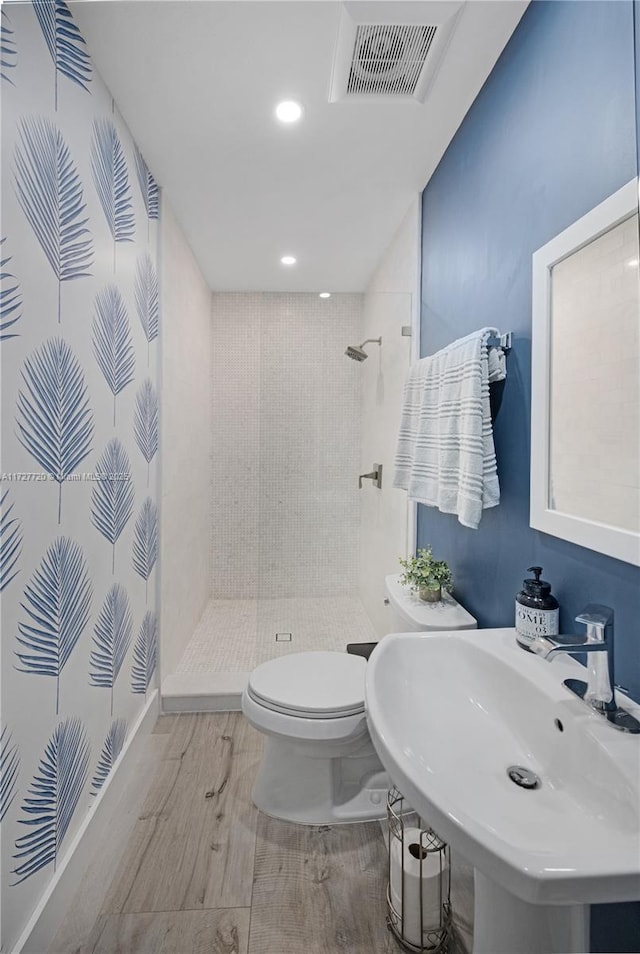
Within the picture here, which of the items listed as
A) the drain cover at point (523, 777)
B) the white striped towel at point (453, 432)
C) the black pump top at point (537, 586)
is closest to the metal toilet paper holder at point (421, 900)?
the drain cover at point (523, 777)

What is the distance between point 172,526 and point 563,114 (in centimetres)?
211

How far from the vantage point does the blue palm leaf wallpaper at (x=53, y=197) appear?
3.51 feet

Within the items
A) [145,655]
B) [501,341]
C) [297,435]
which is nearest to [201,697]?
[145,655]

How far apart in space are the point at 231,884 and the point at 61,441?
135cm

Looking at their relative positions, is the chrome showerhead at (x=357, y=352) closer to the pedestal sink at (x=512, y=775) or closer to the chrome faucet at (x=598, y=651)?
the pedestal sink at (x=512, y=775)

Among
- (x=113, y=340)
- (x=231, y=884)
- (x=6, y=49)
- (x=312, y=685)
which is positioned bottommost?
(x=231, y=884)

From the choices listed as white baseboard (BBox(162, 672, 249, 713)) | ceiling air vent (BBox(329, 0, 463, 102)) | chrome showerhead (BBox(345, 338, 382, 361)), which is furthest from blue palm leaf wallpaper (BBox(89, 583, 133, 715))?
ceiling air vent (BBox(329, 0, 463, 102))

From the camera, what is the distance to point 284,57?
1384 mm

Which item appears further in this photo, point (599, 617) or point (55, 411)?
point (55, 411)

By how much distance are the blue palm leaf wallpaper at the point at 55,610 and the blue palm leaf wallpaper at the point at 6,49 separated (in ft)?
3.52

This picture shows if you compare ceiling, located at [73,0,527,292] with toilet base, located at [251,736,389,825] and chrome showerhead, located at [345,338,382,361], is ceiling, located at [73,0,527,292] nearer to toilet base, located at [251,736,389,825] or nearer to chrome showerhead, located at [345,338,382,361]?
chrome showerhead, located at [345,338,382,361]

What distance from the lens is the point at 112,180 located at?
158 cm

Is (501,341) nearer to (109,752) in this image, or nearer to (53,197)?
(53,197)

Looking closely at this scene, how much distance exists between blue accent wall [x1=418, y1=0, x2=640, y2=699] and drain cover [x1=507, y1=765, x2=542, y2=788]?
250mm
